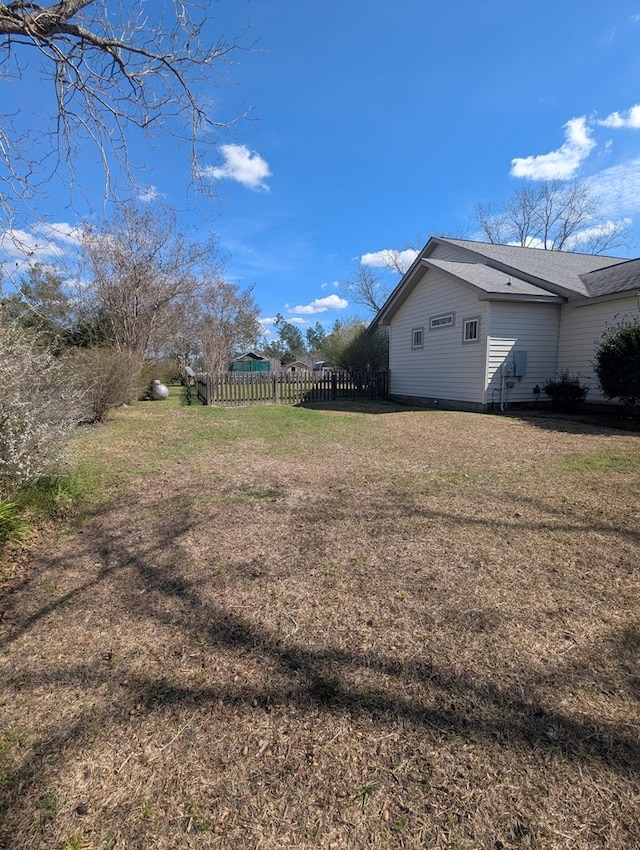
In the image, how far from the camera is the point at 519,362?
11.2 metres

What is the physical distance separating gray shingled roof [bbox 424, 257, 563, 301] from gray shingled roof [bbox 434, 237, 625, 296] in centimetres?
41

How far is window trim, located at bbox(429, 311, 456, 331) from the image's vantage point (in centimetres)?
1240

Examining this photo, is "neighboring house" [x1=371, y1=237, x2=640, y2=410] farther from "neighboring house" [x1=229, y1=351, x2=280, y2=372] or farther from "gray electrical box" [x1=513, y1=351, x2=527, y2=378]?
"neighboring house" [x1=229, y1=351, x2=280, y2=372]

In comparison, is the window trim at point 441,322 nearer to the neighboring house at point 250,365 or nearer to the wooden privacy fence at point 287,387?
the wooden privacy fence at point 287,387

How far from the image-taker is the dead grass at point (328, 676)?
1375mm

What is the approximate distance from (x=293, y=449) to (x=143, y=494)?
280 cm

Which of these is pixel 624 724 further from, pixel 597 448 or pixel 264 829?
pixel 597 448

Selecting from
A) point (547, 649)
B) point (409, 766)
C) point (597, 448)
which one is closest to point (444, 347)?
point (597, 448)

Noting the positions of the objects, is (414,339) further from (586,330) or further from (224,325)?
(224,325)

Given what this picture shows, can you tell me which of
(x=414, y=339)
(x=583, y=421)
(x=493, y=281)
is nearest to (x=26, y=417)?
(x=583, y=421)

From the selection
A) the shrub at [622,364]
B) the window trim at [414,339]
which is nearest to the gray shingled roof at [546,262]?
the shrub at [622,364]

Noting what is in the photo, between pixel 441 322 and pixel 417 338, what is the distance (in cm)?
156

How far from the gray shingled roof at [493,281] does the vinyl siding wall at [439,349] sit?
31 cm

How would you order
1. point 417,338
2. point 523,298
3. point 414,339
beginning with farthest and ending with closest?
point 414,339, point 417,338, point 523,298
